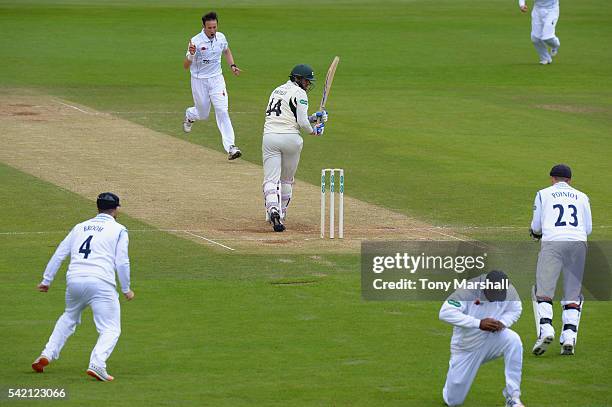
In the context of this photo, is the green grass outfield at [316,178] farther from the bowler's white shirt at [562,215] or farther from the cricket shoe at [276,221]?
the cricket shoe at [276,221]

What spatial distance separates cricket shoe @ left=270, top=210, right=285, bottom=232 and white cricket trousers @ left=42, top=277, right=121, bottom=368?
7.35 meters

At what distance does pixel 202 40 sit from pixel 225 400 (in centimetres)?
1293

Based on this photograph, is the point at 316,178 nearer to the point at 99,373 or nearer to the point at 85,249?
the point at 85,249

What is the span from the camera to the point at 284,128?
20.8m

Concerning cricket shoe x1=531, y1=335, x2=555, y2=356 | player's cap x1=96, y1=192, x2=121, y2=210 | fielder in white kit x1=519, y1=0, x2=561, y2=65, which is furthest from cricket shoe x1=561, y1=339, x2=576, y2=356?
fielder in white kit x1=519, y1=0, x2=561, y2=65

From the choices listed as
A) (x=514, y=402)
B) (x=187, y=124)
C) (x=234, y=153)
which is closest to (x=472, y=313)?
(x=514, y=402)

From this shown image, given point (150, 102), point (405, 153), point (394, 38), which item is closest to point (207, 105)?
point (405, 153)

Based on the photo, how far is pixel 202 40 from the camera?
81.8 ft

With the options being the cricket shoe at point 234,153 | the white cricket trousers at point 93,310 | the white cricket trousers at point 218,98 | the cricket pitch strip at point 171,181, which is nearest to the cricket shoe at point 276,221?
the cricket pitch strip at point 171,181

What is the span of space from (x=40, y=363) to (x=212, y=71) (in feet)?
40.3

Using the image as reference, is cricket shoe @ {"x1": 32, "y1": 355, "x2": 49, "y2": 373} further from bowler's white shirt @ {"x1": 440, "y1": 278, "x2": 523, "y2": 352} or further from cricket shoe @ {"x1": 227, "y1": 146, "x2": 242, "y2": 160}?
cricket shoe @ {"x1": 227, "y1": 146, "x2": 242, "y2": 160}

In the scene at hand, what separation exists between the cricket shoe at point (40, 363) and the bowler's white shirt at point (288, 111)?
7.82m

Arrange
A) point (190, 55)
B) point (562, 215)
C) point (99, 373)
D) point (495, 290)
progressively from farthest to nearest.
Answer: point (190, 55) → point (562, 215) → point (99, 373) → point (495, 290)

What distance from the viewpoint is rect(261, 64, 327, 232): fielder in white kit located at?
67.6 feet
